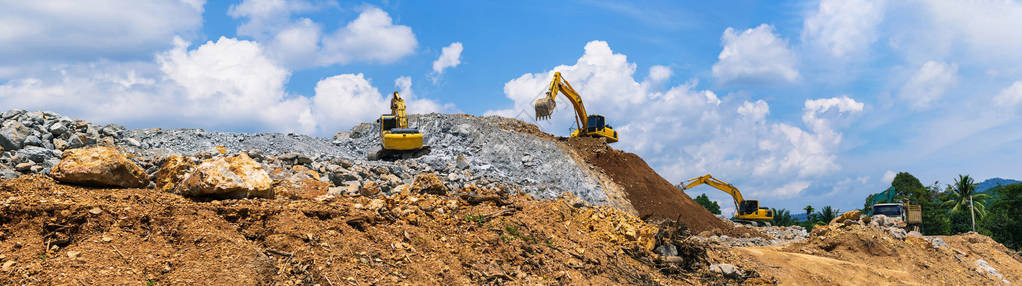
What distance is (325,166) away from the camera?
13672 millimetres

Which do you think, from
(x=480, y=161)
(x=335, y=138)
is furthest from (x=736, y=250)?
(x=335, y=138)

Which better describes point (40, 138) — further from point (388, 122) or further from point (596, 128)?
point (596, 128)

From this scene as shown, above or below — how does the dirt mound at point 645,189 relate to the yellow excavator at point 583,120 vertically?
below

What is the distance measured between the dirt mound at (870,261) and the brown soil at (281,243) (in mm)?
4703

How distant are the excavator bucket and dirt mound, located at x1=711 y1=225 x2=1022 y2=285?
10596mm

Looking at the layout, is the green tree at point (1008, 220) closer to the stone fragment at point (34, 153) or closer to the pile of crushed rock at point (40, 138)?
the pile of crushed rock at point (40, 138)

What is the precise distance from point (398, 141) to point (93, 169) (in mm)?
12160

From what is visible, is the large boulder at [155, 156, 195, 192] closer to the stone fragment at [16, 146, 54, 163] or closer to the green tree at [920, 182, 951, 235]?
the stone fragment at [16, 146, 54, 163]

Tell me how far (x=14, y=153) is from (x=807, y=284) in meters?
16.6

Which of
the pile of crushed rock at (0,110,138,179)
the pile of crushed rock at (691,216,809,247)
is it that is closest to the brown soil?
the pile of crushed rock at (0,110,138,179)

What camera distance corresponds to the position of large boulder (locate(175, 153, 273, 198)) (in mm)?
8562

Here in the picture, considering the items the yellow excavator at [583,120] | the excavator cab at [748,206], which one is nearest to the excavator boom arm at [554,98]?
the yellow excavator at [583,120]

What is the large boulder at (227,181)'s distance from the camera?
8562 mm

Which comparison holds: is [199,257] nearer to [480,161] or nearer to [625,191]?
[480,161]
